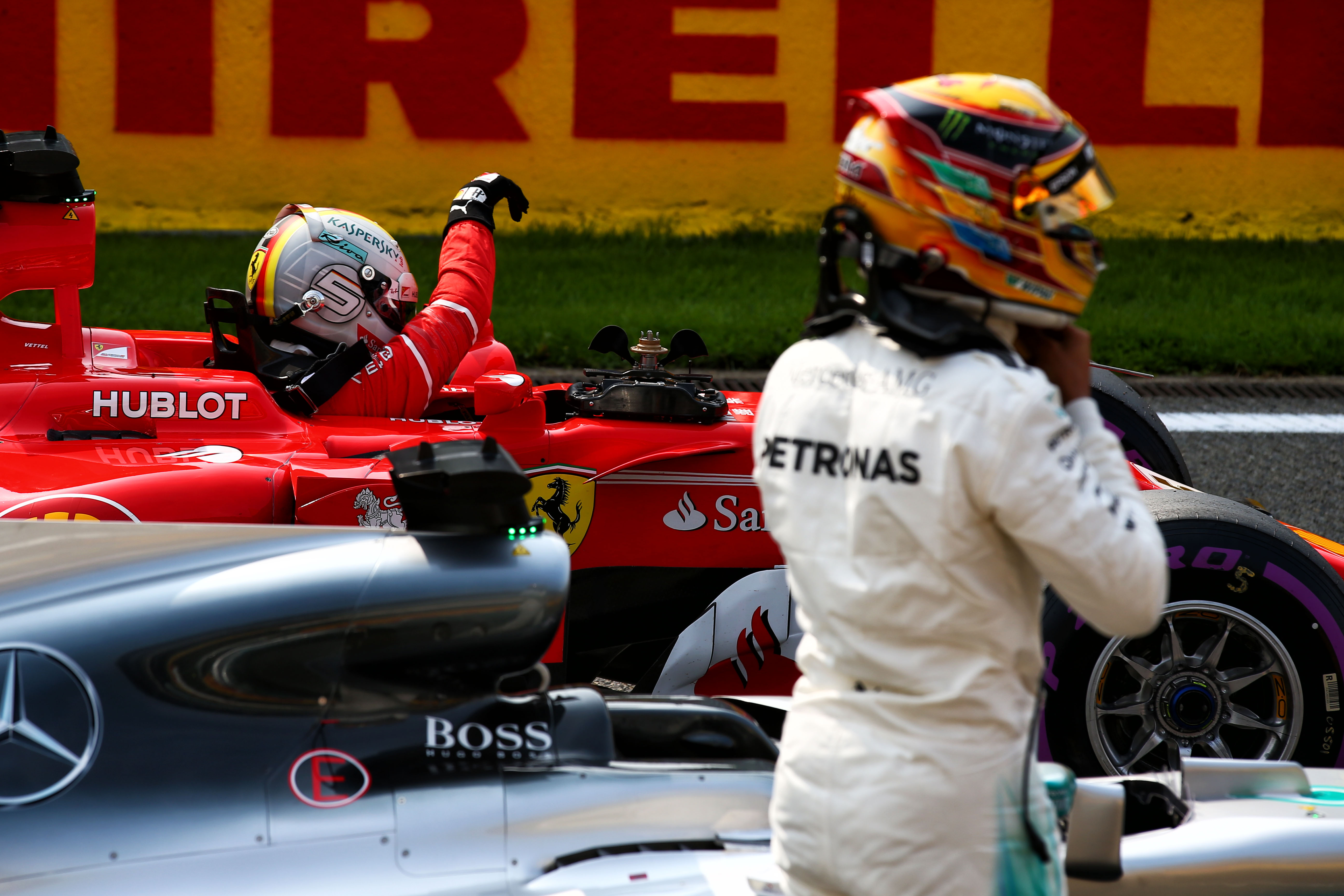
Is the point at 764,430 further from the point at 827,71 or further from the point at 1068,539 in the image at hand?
the point at 827,71

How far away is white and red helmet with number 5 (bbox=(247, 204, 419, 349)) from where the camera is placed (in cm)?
382

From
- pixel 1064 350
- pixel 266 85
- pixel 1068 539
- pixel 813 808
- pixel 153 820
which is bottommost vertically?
pixel 153 820

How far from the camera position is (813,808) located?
170 centimetres

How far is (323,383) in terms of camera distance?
3668 millimetres

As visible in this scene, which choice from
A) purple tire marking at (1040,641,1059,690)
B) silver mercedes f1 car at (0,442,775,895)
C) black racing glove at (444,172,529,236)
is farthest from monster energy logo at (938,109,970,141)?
black racing glove at (444,172,529,236)

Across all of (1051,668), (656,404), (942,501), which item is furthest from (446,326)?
(942,501)

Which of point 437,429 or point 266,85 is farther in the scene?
point 266,85

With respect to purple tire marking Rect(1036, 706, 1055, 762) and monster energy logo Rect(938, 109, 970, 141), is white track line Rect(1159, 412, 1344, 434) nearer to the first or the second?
purple tire marking Rect(1036, 706, 1055, 762)

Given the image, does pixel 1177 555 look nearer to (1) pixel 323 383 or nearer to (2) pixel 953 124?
(2) pixel 953 124

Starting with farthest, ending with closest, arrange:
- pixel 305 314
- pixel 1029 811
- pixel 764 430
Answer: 1. pixel 305 314
2. pixel 764 430
3. pixel 1029 811

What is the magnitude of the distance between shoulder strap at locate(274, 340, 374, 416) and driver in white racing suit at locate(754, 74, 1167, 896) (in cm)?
210

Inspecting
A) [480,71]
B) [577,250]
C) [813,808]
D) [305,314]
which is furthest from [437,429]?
[480,71]

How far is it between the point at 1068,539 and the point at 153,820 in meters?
1.26

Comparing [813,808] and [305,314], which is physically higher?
[305,314]
